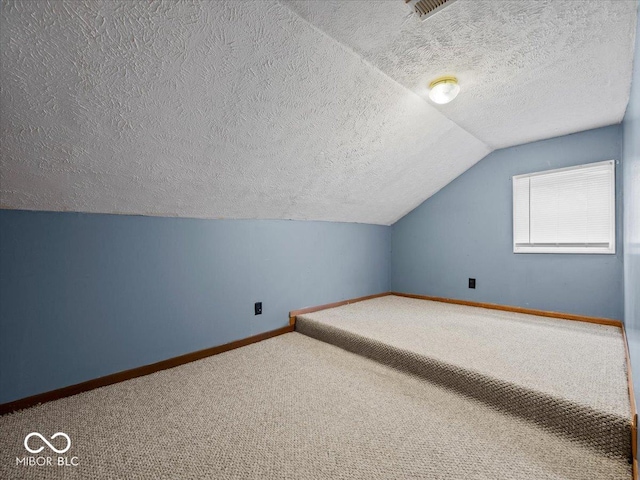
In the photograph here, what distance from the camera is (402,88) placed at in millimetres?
1785

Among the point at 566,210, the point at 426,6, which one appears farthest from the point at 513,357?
the point at 426,6

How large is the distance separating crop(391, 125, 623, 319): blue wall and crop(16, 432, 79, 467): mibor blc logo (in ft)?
10.5

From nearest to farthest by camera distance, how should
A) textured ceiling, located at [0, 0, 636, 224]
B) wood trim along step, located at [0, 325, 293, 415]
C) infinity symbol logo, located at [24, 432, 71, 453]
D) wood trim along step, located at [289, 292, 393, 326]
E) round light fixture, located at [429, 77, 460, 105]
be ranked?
textured ceiling, located at [0, 0, 636, 224]
infinity symbol logo, located at [24, 432, 71, 453]
wood trim along step, located at [0, 325, 293, 415]
round light fixture, located at [429, 77, 460, 105]
wood trim along step, located at [289, 292, 393, 326]

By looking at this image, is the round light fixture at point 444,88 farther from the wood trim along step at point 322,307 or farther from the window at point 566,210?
the wood trim along step at point 322,307

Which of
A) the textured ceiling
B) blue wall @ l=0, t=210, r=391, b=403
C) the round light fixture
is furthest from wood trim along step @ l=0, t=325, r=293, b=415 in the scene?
the round light fixture

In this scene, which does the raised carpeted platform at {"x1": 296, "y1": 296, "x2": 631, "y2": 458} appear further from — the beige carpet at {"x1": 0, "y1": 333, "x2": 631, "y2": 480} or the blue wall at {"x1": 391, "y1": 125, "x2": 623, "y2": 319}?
the blue wall at {"x1": 391, "y1": 125, "x2": 623, "y2": 319}

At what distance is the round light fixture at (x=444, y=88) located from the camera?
1692 millimetres

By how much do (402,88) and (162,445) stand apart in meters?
2.17

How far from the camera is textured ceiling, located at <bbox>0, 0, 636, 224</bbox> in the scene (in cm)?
107

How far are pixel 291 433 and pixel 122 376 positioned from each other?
1172 millimetres

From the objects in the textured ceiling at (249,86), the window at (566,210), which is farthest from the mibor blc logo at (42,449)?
the window at (566,210)

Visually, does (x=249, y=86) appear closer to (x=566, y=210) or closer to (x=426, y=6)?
(x=426, y=6)

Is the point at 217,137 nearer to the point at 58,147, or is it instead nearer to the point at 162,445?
the point at 58,147

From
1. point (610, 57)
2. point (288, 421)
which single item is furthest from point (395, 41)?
point (288, 421)
